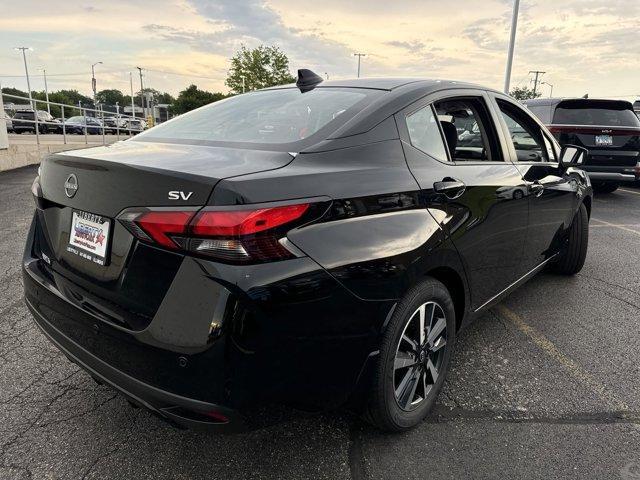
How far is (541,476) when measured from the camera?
207 cm

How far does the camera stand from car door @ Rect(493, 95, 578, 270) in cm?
328

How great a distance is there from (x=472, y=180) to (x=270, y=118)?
112cm

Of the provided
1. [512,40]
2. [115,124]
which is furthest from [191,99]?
[512,40]

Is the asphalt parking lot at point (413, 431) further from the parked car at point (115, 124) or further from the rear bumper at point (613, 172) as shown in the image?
the parked car at point (115, 124)

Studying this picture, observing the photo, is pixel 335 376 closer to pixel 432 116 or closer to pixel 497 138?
pixel 432 116

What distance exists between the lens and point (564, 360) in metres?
3.10

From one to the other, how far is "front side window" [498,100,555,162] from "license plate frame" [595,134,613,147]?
5964 millimetres

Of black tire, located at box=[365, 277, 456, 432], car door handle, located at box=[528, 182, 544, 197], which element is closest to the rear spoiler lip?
car door handle, located at box=[528, 182, 544, 197]

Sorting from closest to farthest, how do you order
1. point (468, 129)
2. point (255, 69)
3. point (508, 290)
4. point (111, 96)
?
point (468, 129) < point (508, 290) < point (255, 69) < point (111, 96)

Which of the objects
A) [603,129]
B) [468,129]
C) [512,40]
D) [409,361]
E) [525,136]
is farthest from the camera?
[512,40]

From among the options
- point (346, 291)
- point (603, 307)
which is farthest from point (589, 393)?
point (346, 291)

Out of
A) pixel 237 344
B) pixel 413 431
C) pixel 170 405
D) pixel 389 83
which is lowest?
pixel 413 431

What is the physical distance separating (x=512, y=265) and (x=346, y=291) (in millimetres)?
1817

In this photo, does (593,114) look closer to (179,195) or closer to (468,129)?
(468,129)
